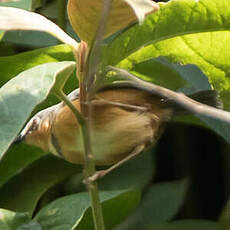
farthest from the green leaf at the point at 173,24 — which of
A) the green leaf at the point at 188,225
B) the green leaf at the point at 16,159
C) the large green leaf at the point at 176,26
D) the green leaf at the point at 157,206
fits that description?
the green leaf at the point at 157,206

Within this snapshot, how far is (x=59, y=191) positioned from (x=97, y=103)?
18.5 inches

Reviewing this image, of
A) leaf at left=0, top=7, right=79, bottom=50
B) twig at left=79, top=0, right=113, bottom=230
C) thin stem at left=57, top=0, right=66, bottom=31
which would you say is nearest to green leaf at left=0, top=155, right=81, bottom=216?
thin stem at left=57, top=0, right=66, bottom=31

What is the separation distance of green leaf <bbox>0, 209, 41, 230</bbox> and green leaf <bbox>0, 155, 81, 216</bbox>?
20cm

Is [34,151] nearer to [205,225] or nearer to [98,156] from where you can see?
[98,156]

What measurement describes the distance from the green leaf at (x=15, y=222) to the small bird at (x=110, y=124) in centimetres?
12

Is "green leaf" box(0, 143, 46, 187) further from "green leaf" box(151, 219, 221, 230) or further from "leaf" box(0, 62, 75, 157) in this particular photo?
"leaf" box(0, 62, 75, 157)

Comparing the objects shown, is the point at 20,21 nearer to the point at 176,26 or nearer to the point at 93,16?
the point at 93,16

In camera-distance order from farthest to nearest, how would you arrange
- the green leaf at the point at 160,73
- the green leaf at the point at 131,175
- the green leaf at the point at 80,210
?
1. the green leaf at the point at 131,175
2. the green leaf at the point at 160,73
3. the green leaf at the point at 80,210

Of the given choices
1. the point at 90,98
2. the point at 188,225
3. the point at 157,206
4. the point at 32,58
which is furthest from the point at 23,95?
the point at 157,206

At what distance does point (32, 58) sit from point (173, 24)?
33cm

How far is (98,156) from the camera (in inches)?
39.4

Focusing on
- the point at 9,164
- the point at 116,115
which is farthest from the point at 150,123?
the point at 9,164

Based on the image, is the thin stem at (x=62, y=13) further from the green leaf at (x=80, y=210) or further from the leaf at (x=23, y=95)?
the leaf at (x=23, y=95)

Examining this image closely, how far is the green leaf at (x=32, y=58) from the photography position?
3.77 ft
